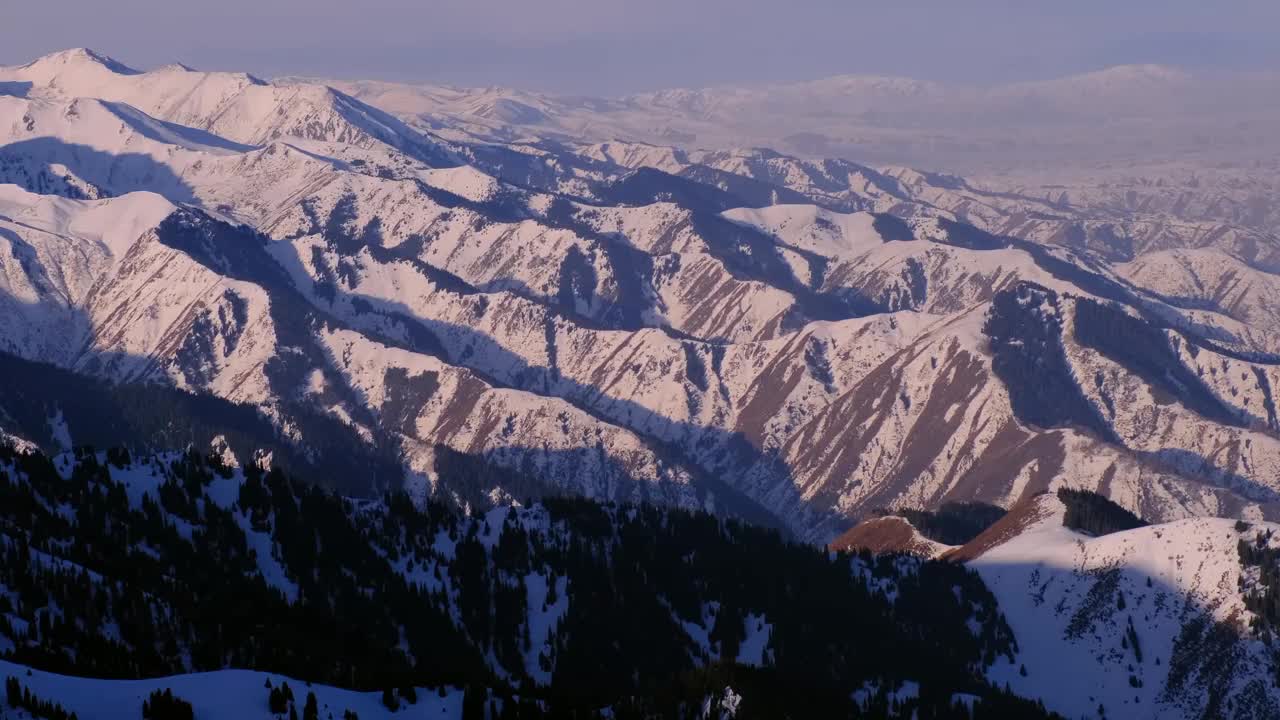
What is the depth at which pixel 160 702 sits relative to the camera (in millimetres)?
108375

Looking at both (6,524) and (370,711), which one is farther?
(6,524)

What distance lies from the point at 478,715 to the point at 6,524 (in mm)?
80428

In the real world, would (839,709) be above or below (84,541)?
below

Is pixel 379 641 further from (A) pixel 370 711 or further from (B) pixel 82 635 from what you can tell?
(A) pixel 370 711

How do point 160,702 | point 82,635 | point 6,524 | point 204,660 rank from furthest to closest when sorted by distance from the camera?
point 6,524 → point 204,660 → point 82,635 → point 160,702

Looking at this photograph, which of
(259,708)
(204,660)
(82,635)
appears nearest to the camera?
(259,708)

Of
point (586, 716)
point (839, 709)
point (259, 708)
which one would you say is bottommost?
point (839, 709)

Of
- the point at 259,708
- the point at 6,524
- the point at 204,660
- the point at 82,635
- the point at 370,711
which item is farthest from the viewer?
the point at 6,524

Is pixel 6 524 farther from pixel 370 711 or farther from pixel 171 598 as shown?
pixel 370 711

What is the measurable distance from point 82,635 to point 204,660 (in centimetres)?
A: 1405

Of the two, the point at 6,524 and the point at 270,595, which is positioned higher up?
the point at 6,524

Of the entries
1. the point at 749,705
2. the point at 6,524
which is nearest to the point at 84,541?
the point at 6,524

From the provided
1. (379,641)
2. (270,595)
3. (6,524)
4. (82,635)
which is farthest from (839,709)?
(6,524)

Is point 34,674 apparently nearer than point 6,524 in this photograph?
Yes
